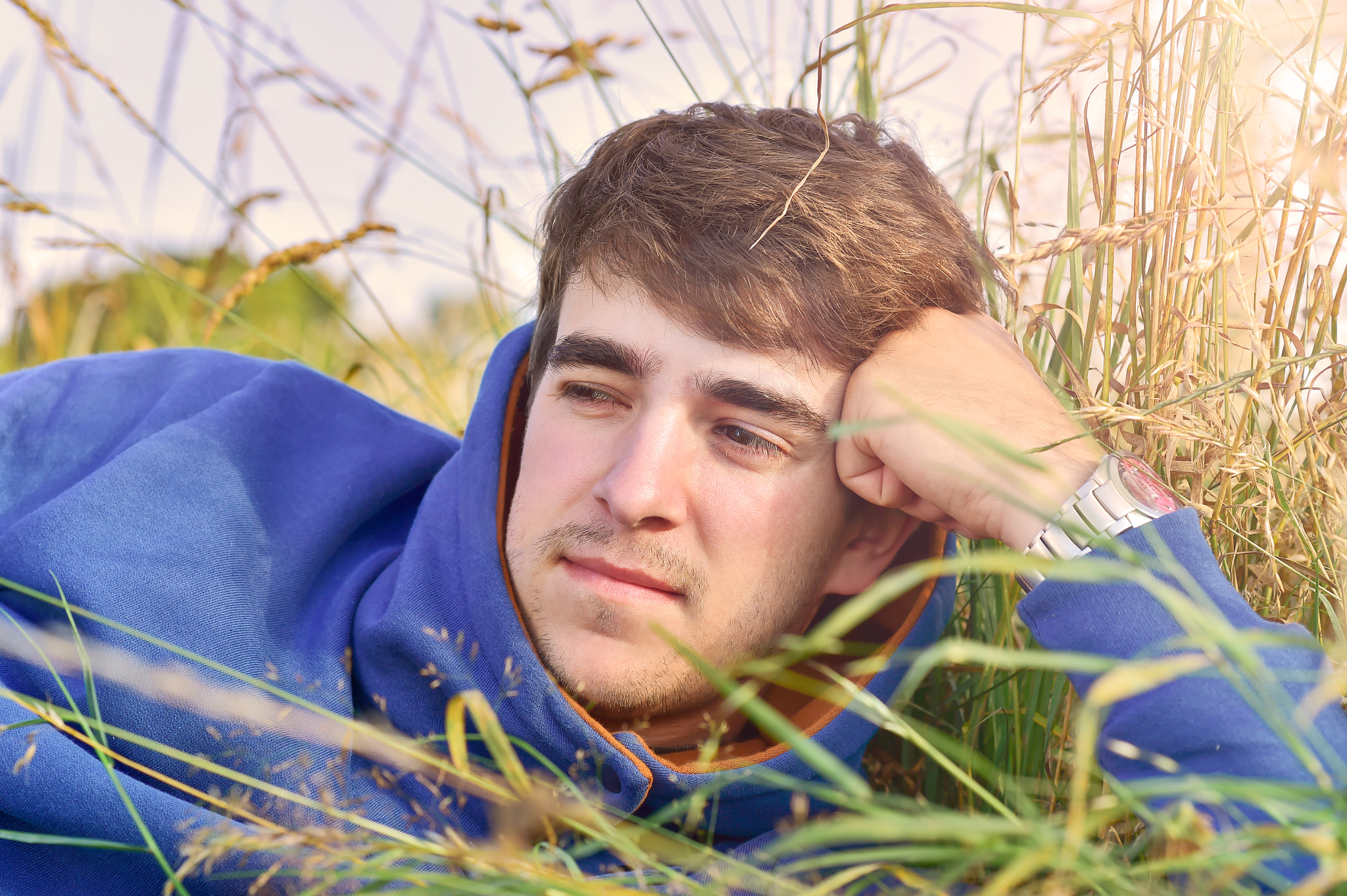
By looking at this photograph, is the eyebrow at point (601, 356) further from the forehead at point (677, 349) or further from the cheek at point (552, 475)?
the cheek at point (552, 475)

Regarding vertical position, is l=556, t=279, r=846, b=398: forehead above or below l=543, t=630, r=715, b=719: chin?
above

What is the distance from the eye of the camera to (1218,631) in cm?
68

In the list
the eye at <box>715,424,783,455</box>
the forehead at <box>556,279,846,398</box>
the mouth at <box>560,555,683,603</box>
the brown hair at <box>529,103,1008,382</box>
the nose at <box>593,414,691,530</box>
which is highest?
the brown hair at <box>529,103,1008,382</box>

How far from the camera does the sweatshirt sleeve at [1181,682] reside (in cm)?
124

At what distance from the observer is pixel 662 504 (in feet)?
6.26

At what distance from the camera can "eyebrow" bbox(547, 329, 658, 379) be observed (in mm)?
2014

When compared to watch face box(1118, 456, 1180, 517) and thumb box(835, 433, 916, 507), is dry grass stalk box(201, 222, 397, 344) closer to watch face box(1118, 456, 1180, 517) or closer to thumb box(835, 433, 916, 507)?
thumb box(835, 433, 916, 507)

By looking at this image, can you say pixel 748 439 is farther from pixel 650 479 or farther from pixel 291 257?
pixel 291 257

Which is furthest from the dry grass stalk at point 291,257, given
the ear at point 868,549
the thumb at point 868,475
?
the ear at point 868,549

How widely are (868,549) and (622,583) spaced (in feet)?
2.38

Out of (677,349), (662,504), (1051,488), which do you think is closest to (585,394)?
(677,349)

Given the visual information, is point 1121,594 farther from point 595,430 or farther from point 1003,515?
point 595,430

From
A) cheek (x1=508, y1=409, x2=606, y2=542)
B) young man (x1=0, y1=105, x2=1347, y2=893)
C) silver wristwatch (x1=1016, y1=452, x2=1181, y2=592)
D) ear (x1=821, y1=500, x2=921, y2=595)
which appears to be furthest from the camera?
ear (x1=821, y1=500, x2=921, y2=595)

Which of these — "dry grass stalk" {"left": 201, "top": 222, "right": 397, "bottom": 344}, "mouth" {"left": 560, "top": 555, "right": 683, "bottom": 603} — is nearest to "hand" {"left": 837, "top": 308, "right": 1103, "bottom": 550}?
"mouth" {"left": 560, "top": 555, "right": 683, "bottom": 603}
